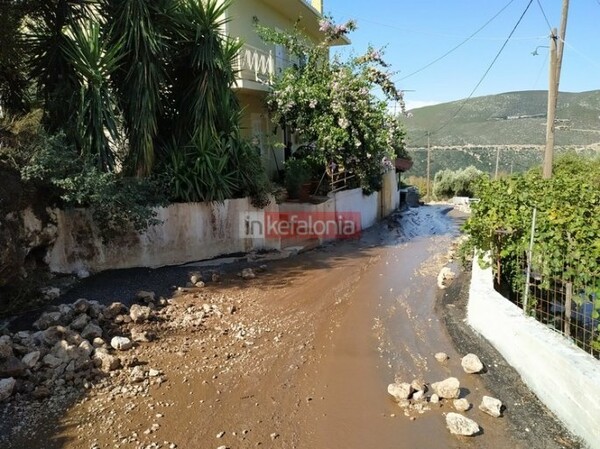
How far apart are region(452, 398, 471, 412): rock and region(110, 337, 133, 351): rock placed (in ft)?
12.2

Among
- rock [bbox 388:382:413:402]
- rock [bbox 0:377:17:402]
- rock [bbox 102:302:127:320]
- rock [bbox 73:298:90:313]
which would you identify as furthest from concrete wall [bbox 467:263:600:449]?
rock [bbox 73:298:90:313]

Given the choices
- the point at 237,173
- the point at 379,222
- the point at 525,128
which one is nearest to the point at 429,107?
the point at 525,128

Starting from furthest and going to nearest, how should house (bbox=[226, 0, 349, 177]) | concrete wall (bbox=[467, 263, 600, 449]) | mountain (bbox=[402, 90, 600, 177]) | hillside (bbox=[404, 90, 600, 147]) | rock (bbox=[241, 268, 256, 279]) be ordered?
hillside (bbox=[404, 90, 600, 147]) < mountain (bbox=[402, 90, 600, 177]) < house (bbox=[226, 0, 349, 177]) < rock (bbox=[241, 268, 256, 279]) < concrete wall (bbox=[467, 263, 600, 449])

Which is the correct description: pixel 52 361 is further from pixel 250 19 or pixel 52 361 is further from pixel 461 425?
pixel 250 19

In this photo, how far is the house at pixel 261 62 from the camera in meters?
13.2

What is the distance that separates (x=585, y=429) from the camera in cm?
348

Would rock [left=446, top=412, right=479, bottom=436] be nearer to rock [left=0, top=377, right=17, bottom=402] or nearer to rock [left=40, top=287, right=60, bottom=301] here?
rock [left=0, top=377, right=17, bottom=402]

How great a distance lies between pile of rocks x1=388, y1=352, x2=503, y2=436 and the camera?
384cm

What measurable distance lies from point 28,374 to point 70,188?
3626 mm

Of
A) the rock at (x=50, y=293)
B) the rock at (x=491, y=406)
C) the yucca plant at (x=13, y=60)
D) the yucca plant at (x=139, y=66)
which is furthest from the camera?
the yucca plant at (x=139, y=66)

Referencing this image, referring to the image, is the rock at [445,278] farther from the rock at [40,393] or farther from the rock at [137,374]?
the rock at [40,393]

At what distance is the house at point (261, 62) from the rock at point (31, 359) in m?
8.49

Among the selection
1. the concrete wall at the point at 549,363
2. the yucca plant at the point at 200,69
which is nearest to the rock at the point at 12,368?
the concrete wall at the point at 549,363

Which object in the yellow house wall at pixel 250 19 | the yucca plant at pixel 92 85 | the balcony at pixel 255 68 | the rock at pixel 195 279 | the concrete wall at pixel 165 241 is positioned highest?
the yellow house wall at pixel 250 19
